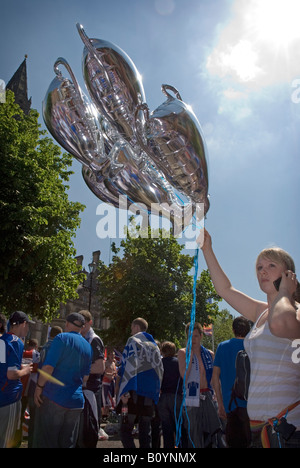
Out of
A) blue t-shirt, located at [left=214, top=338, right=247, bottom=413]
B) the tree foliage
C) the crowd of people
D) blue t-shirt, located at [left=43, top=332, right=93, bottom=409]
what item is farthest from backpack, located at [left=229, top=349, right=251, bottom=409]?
the tree foliage

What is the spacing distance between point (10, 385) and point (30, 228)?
8.39 meters

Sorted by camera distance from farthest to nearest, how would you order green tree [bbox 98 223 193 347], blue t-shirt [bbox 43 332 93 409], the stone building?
the stone building → green tree [bbox 98 223 193 347] → blue t-shirt [bbox 43 332 93 409]

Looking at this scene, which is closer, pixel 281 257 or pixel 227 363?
pixel 281 257

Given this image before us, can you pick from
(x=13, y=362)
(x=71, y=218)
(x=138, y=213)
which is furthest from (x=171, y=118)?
(x=71, y=218)

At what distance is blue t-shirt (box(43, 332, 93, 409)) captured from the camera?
3.51 meters

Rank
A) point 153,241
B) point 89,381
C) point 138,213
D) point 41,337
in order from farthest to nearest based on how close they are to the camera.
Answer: point 41,337 < point 153,241 < point 89,381 < point 138,213

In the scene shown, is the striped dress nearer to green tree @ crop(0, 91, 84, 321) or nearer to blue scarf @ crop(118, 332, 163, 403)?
blue scarf @ crop(118, 332, 163, 403)

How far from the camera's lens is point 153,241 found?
2086cm

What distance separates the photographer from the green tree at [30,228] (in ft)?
36.0

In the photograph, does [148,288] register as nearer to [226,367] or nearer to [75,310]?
[226,367]

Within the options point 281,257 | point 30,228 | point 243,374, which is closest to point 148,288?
point 30,228

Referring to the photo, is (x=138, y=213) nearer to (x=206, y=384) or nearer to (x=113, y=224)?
(x=113, y=224)

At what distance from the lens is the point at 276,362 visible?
67.4 inches

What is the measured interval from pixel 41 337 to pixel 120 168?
43.4m
